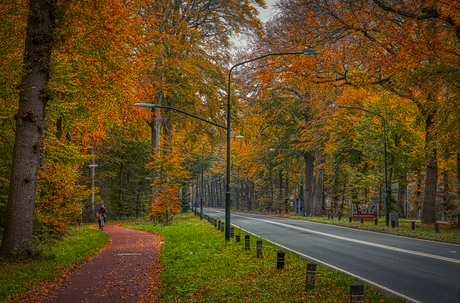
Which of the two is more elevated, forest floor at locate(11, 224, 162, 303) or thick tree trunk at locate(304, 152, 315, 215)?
thick tree trunk at locate(304, 152, 315, 215)

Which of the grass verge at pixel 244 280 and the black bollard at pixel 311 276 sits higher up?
the black bollard at pixel 311 276

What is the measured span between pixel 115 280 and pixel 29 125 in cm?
514

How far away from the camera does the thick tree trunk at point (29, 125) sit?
969 cm

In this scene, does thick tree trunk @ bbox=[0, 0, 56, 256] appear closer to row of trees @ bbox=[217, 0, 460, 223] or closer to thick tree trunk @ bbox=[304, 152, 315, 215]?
row of trees @ bbox=[217, 0, 460, 223]

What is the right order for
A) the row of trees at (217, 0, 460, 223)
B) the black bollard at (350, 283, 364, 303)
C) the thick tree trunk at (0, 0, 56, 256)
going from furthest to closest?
the row of trees at (217, 0, 460, 223) < the thick tree trunk at (0, 0, 56, 256) < the black bollard at (350, 283, 364, 303)

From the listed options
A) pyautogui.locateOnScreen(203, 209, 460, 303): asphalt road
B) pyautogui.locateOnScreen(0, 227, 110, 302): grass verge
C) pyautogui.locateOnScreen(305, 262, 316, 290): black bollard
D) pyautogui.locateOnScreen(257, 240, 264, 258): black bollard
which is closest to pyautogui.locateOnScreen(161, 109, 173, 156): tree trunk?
pyautogui.locateOnScreen(203, 209, 460, 303): asphalt road

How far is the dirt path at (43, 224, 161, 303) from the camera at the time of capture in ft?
22.2

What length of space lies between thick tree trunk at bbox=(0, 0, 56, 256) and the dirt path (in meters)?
2.21

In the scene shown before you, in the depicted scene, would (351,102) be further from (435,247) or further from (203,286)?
(203,286)

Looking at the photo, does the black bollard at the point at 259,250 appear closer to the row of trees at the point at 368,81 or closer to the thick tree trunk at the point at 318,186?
the row of trees at the point at 368,81

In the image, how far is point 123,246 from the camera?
1451 centimetres

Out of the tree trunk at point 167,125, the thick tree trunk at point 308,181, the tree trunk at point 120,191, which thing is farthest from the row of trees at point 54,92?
the tree trunk at point 120,191

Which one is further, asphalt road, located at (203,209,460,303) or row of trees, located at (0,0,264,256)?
row of trees, located at (0,0,264,256)

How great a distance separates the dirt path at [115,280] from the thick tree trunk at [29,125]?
2.21 m
